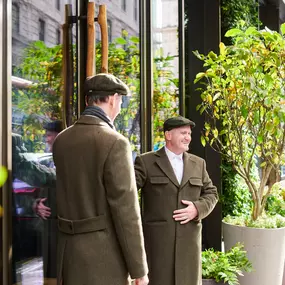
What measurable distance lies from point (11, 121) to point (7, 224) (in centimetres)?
45

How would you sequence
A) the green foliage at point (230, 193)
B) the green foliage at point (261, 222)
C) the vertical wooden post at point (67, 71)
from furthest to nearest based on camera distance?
the green foliage at point (230, 193), the green foliage at point (261, 222), the vertical wooden post at point (67, 71)

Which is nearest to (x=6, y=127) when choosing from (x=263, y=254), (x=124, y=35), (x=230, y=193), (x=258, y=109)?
(x=124, y=35)

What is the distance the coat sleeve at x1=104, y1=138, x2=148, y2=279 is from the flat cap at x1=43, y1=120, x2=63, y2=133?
2.24 feet

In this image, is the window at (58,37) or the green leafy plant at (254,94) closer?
the window at (58,37)

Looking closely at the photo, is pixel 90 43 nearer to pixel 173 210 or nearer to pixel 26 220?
pixel 26 220

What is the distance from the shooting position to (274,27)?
881cm

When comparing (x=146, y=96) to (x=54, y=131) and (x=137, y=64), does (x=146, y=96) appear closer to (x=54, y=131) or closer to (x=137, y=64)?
(x=137, y=64)

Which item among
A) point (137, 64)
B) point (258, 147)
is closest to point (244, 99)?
point (258, 147)

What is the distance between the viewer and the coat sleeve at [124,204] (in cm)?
207

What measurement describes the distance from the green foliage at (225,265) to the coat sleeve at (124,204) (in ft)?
6.14

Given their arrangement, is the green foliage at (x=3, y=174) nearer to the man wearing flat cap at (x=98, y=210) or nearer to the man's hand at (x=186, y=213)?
the man wearing flat cap at (x=98, y=210)

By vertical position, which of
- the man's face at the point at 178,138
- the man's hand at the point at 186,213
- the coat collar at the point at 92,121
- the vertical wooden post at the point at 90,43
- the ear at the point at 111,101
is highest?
the vertical wooden post at the point at 90,43

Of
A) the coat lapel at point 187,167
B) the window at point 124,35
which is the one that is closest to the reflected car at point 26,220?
the coat lapel at point 187,167

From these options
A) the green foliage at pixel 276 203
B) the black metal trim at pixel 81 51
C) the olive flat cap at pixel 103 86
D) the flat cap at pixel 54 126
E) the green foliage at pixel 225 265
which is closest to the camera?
the olive flat cap at pixel 103 86
